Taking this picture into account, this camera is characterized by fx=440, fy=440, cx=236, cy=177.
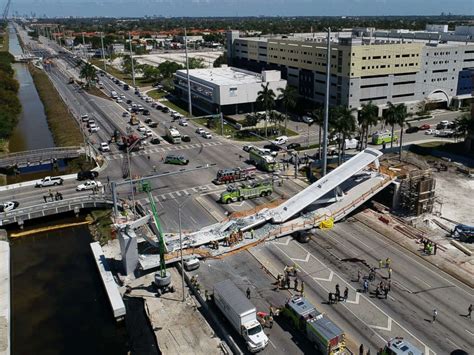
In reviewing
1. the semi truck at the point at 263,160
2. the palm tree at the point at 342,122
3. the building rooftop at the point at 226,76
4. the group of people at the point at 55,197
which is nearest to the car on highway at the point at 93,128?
the building rooftop at the point at 226,76

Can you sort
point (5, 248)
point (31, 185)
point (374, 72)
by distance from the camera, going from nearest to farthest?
1. point (5, 248)
2. point (31, 185)
3. point (374, 72)

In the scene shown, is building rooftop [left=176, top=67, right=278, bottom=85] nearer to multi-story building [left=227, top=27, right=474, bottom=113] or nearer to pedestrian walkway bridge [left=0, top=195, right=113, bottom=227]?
multi-story building [left=227, top=27, right=474, bottom=113]

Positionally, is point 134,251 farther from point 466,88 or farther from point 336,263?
point 466,88

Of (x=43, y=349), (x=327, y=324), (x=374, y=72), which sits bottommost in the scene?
(x=43, y=349)

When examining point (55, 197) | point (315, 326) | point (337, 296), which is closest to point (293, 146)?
point (55, 197)

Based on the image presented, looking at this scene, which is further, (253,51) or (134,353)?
(253,51)

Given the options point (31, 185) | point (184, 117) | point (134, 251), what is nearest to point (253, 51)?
point (184, 117)

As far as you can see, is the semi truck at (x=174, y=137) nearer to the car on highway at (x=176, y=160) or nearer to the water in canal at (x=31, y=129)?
the car on highway at (x=176, y=160)
